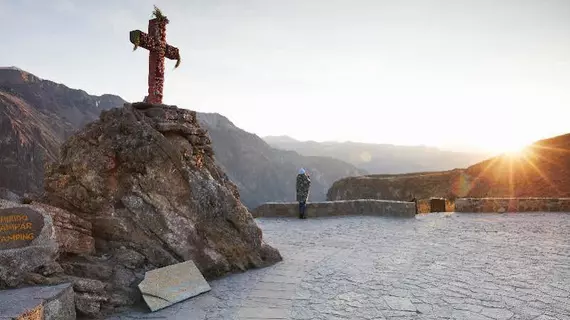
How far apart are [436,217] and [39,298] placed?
15015mm

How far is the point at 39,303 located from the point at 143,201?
9.21ft

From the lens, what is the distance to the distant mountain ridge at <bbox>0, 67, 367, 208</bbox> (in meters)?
69.2

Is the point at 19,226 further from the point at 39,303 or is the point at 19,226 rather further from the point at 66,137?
the point at 66,137

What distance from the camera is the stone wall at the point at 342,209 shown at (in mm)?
16391

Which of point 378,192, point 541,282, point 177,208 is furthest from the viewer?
point 378,192

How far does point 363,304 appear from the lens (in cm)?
594

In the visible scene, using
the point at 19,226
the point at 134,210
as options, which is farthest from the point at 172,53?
the point at 19,226

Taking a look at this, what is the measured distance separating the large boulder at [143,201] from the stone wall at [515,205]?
42.2ft

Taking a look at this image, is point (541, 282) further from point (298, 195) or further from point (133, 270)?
point (298, 195)

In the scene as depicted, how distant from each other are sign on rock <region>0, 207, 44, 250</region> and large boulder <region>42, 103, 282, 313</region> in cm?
76

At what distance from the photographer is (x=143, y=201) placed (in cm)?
704

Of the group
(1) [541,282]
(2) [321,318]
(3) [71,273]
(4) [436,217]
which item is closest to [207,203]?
(3) [71,273]

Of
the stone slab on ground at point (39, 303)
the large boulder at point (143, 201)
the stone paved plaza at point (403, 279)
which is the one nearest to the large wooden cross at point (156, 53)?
the large boulder at point (143, 201)

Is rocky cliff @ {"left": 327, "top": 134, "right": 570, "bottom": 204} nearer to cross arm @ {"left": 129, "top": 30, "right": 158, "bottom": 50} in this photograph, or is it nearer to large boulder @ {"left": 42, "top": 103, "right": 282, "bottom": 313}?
large boulder @ {"left": 42, "top": 103, "right": 282, "bottom": 313}
